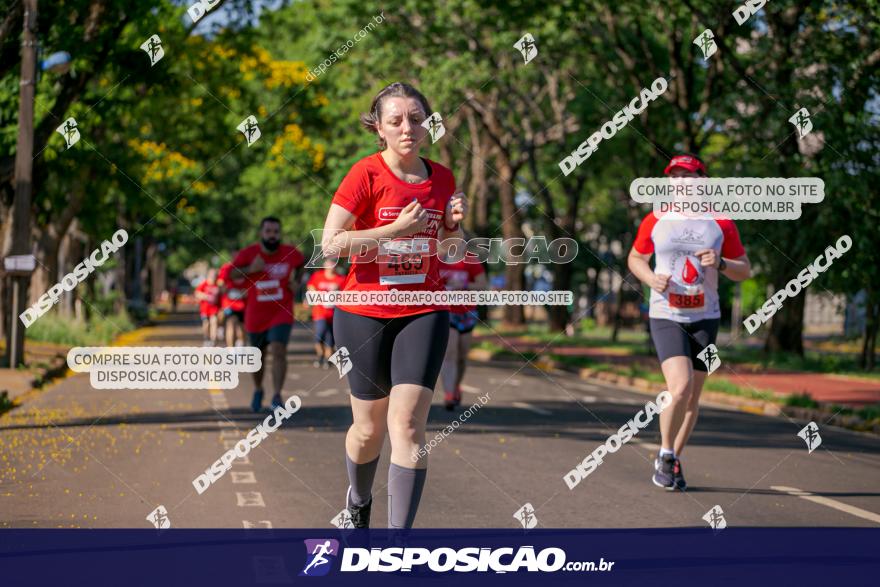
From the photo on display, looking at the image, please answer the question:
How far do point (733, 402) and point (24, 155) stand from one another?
9935 mm

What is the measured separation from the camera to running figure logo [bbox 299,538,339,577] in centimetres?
543

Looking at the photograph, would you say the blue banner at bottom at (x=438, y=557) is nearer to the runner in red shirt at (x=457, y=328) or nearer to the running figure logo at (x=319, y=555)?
the running figure logo at (x=319, y=555)

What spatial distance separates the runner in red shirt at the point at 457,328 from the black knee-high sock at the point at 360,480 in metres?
7.51

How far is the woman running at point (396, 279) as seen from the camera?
5.35m

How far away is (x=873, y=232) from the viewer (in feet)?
59.6

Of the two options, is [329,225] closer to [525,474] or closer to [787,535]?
[787,535]

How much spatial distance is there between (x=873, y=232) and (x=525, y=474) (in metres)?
10.9

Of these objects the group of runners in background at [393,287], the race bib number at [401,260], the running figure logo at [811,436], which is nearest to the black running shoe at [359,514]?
the group of runners in background at [393,287]

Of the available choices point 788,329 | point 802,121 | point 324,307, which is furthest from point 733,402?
point 788,329

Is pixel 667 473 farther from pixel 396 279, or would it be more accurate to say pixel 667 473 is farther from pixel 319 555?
pixel 396 279

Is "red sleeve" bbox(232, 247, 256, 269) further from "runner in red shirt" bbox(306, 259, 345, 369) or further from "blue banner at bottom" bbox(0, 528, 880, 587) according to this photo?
"blue banner at bottom" bbox(0, 528, 880, 587)

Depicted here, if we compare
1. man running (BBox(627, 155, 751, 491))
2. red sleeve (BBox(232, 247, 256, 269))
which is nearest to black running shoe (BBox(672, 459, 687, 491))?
man running (BBox(627, 155, 751, 491))

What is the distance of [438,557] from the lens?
5.63 m

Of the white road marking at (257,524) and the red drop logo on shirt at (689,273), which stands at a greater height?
the red drop logo on shirt at (689,273)
